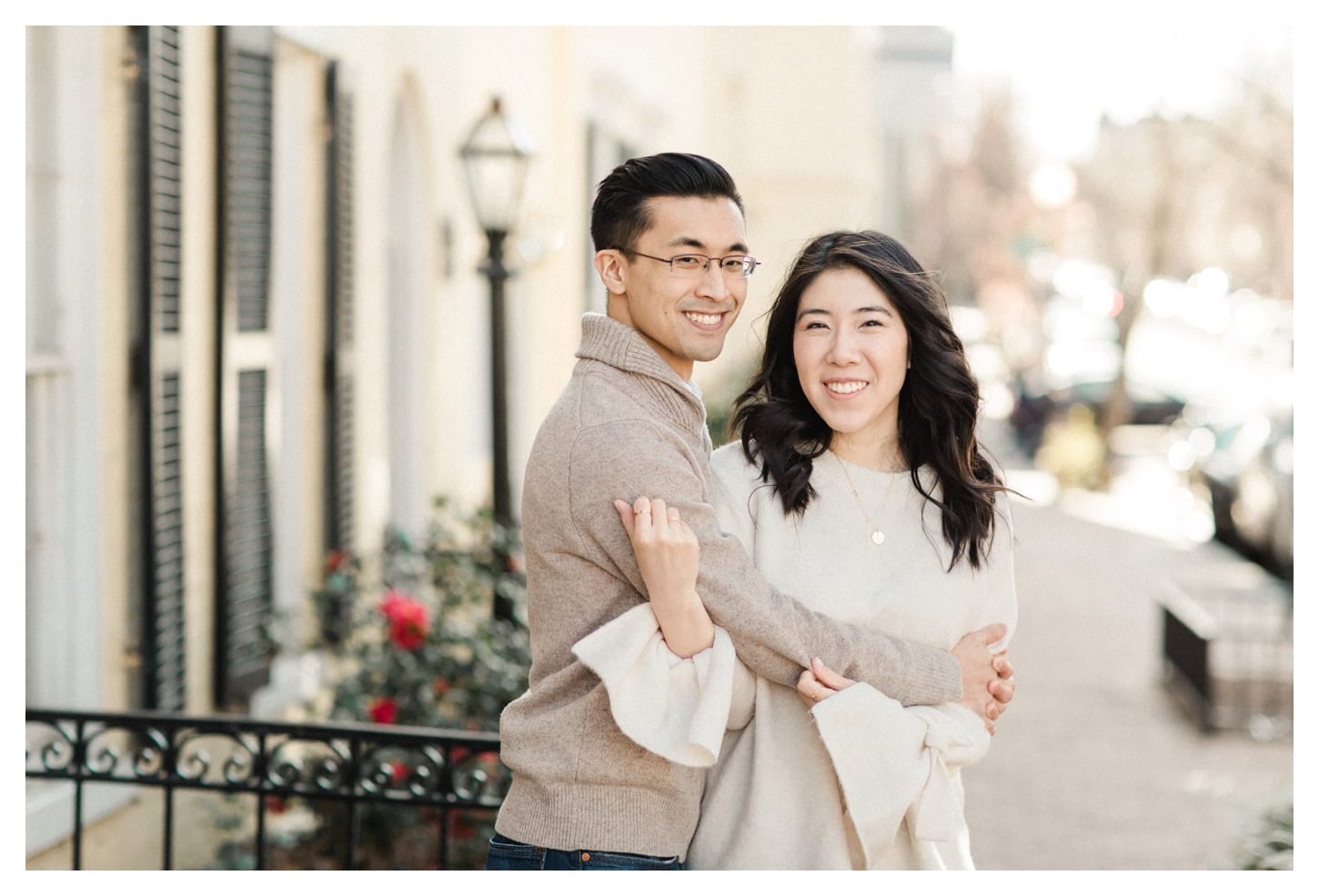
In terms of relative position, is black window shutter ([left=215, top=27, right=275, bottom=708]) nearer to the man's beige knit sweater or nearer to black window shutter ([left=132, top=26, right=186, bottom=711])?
black window shutter ([left=132, top=26, right=186, bottom=711])

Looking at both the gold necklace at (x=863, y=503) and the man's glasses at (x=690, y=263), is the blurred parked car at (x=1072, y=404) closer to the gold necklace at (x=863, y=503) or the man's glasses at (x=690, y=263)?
the gold necklace at (x=863, y=503)

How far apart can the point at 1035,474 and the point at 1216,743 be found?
14229 mm

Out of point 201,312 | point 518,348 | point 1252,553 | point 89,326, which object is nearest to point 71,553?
point 89,326

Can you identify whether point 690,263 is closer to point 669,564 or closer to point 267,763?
point 669,564

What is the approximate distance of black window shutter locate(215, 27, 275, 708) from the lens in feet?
17.4

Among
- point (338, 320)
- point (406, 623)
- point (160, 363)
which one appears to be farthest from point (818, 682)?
point (338, 320)

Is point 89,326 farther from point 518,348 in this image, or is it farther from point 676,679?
point 518,348

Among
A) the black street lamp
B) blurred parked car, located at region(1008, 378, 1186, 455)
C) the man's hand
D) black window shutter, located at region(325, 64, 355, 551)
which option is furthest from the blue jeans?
blurred parked car, located at region(1008, 378, 1186, 455)

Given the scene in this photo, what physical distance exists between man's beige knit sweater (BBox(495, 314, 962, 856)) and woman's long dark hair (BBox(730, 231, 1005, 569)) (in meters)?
0.23

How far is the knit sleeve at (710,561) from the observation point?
2.64m

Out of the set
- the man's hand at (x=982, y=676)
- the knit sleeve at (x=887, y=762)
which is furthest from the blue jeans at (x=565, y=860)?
the man's hand at (x=982, y=676)

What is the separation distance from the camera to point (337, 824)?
529 cm

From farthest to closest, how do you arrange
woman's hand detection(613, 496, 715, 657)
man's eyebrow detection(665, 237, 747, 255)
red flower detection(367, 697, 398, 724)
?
red flower detection(367, 697, 398, 724)
man's eyebrow detection(665, 237, 747, 255)
woman's hand detection(613, 496, 715, 657)

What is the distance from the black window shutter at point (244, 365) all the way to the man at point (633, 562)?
9.15 ft
